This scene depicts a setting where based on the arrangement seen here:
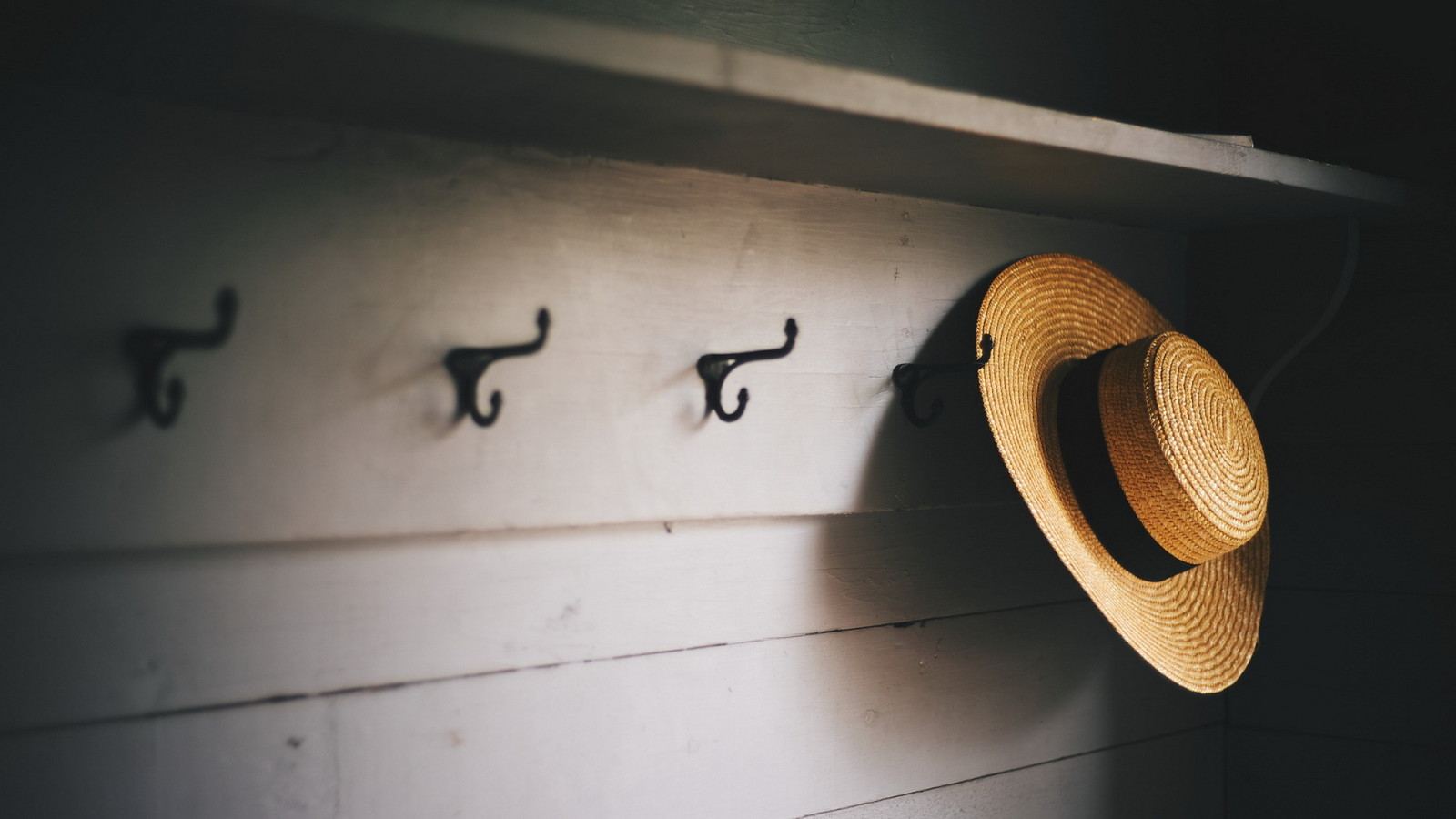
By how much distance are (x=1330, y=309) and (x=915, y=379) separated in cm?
56

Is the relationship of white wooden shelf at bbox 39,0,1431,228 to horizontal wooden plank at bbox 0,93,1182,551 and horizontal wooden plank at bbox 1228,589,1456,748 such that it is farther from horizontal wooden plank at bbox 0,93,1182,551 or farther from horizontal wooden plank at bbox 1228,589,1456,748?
horizontal wooden plank at bbox 1228,589,1456,748

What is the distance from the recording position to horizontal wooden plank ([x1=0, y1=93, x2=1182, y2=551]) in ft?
2.15

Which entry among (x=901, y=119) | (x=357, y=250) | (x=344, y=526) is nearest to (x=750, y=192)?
(x=901, y=119)

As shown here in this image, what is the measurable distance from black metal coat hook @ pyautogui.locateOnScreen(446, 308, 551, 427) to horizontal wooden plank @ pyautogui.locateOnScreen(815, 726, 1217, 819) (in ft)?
1.84

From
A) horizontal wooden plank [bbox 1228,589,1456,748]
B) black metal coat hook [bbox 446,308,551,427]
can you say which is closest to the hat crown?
horizontal wooden plank [bbox 1228,589,1456,748]

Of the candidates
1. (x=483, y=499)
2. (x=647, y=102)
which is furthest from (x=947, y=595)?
(x=647, y=102)

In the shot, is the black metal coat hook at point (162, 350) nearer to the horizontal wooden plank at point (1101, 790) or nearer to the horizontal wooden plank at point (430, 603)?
the horizontal wooden plank at point (430, 603)

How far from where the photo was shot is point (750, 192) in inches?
36.7

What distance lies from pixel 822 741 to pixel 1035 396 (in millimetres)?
425

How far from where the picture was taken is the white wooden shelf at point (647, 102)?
57cm

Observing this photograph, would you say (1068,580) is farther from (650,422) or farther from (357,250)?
(357,250)

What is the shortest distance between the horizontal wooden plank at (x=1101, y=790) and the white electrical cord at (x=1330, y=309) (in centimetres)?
48

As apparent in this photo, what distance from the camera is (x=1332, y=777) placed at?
4.04 ft

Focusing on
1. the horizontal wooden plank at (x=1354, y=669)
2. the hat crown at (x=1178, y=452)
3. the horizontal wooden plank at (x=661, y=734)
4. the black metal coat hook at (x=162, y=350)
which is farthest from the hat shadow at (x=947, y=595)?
the black metal coat hook at (x=162, y=350)
